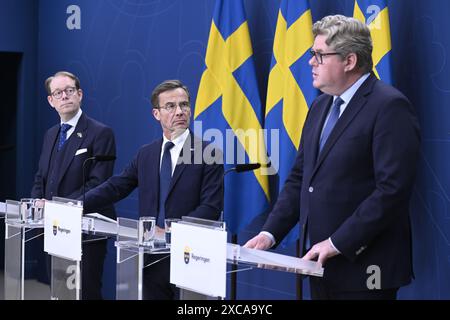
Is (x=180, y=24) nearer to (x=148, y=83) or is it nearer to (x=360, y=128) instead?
(x=148, y=83)

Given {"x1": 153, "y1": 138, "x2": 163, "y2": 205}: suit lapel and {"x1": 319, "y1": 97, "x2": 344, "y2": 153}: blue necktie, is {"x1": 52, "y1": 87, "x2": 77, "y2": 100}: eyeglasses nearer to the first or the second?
{"x1": 153, "y1": 138, "x2": 163, "y2": 205}: suit lapel

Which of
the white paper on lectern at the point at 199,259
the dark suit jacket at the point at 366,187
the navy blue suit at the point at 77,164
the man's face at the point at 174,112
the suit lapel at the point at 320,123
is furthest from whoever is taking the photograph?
the navy blue suit at the point at 77,164

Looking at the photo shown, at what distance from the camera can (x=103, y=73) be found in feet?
23.8

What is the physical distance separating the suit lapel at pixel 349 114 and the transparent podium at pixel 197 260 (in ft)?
1.60

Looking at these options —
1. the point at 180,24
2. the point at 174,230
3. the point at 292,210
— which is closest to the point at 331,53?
the point at 292,210

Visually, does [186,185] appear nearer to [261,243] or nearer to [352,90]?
[261,243]

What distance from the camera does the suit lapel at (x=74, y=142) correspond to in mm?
5008

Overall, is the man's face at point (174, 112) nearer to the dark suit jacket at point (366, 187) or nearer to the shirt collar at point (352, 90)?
the dark suit jacket at point (366, 187)

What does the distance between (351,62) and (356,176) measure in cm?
43

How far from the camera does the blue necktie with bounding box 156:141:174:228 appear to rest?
4004 millimetres

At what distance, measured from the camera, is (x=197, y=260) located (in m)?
2.73

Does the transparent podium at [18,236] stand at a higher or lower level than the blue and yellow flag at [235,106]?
lower

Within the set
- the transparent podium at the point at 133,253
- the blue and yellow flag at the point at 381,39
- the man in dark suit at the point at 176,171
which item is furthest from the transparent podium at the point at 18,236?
the blue and yellow flag at the point at 381,39

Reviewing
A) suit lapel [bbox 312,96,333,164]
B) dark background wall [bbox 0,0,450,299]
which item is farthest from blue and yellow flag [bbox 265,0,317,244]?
suit lapel [bbox 312,96,333,164]
